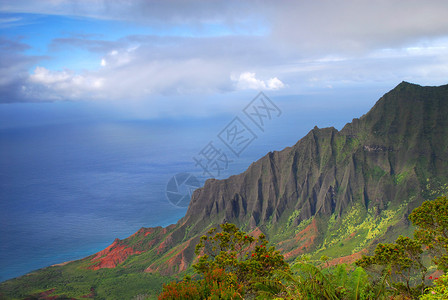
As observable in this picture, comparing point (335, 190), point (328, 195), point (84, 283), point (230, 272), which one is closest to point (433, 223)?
point (230, 272)

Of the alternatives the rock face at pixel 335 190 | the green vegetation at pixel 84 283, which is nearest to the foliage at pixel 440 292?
the rock face at pixel 335 190

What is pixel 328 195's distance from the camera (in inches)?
3492

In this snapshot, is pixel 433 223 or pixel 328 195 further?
pixel 328 195

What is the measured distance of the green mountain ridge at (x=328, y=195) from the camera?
77.1 metres

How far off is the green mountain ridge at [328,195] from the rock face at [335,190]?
24 cm

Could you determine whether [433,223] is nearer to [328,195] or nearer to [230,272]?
[230,272]

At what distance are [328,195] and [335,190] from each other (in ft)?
8.89

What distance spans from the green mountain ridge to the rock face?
9.5 inches

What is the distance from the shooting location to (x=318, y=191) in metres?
93.7

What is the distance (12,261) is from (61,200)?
72.5 metres

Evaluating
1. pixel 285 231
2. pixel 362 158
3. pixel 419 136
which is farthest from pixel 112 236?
pixel 419 136

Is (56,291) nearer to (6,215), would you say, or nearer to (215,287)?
(215,287)

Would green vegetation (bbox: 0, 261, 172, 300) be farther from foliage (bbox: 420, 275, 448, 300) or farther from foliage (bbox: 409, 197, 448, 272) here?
foliage (bbox: 420, 275, 448, 300)

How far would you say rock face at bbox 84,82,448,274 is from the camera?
77500mm
